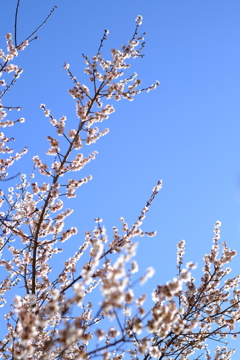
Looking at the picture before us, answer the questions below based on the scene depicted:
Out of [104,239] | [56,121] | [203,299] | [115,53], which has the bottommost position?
[203,299]

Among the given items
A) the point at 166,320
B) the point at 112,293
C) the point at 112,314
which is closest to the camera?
the point at 112,293

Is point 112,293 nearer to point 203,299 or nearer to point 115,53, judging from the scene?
point 203,299

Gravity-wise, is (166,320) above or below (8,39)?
below

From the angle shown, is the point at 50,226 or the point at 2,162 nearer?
the point at 50,226

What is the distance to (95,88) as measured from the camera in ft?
22.4

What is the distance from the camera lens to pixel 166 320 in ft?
10.1

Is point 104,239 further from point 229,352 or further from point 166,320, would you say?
point 229,352

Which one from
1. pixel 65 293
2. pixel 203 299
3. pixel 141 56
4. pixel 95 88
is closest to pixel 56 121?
pixel 95 88

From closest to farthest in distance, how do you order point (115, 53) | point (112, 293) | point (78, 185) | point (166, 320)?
1. point (112, 293)
2. point (166, 320)
3. point (78, 185)
4. point (115, 53)

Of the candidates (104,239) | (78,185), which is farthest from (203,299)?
(78,185)

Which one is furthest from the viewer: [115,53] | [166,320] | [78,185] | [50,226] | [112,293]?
[115,53]

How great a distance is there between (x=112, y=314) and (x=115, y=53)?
691 centimetres

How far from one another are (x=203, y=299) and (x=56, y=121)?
563 cm

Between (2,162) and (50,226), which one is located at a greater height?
(2,162)
